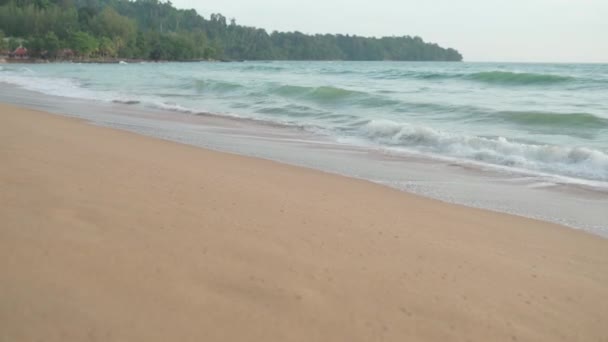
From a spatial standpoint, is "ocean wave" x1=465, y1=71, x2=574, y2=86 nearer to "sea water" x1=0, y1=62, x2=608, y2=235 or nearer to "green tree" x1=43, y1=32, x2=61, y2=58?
"sea water" x1=0, y1=62, x2=608, y2=235

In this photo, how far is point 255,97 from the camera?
17297 mm

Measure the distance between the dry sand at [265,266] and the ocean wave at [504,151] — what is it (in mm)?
2979

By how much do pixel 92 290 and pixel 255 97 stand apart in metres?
15.7

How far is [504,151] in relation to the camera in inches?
292

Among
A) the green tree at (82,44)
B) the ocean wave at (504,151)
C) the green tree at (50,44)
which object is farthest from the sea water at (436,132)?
the green tree at (82,44)

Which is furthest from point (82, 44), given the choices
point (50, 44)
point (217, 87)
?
point (217, 87)

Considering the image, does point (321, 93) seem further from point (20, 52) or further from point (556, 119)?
point (20, 52)

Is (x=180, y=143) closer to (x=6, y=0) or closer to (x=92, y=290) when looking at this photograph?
(x=92, y=290)

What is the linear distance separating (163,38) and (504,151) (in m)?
115

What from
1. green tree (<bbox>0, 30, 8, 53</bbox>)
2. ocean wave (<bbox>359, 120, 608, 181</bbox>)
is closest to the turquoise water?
ocean wave (<bbox>359, 120, 608, 181</bbox>)

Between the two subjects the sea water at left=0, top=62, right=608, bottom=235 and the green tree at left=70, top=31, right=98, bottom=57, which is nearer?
the sea water at left=0, top=62, right=608, bottom=235

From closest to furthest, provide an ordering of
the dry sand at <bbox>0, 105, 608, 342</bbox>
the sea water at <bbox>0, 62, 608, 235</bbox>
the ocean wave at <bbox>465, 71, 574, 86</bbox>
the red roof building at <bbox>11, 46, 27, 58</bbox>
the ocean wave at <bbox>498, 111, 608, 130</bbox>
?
1. the dry sand at <bbox>0, 105, 608, 342</bbox>
2. the sea water at <bbox>0, 62, 608, 235</bbox>
3. the ocean wave at <bbox>498, 111, 608, 130</bbox>
4. the ocean wave at <bbox>465, 71, 574, 86</bbox>
5. the red roof building at <bbox>11, 46, 27, 58</bbox>

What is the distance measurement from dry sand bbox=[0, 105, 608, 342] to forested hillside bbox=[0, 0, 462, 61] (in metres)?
86.6

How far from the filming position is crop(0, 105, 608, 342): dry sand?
6.19ft
